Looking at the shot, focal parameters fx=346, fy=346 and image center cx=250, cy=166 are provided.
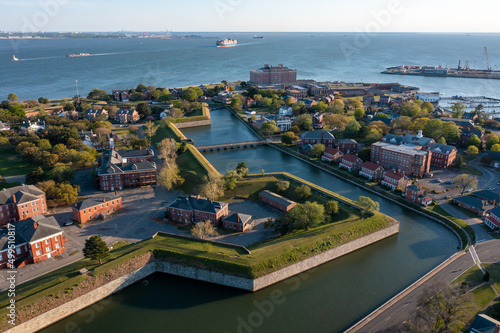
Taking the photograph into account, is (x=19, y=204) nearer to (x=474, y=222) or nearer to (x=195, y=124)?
(x=474, y=222)

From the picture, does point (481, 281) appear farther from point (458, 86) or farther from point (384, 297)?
point (458, 86)

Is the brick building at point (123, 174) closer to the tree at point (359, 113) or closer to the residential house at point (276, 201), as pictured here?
the residential house at point (276, 201)

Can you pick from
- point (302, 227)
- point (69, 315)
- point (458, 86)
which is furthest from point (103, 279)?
point (458, 86)

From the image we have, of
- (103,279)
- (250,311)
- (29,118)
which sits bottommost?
(250,311)

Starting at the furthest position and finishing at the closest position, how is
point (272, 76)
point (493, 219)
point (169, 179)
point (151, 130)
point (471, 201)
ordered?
point (272, 76)
point (151, 130)
point (169, 179)
point (471, 201)
point (493, 219)

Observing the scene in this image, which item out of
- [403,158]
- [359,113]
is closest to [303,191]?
[403,158]

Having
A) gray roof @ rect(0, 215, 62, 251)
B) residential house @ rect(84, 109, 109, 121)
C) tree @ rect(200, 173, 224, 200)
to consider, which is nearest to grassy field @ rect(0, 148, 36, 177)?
residential house @ rect(84, 109, 109, 121)
